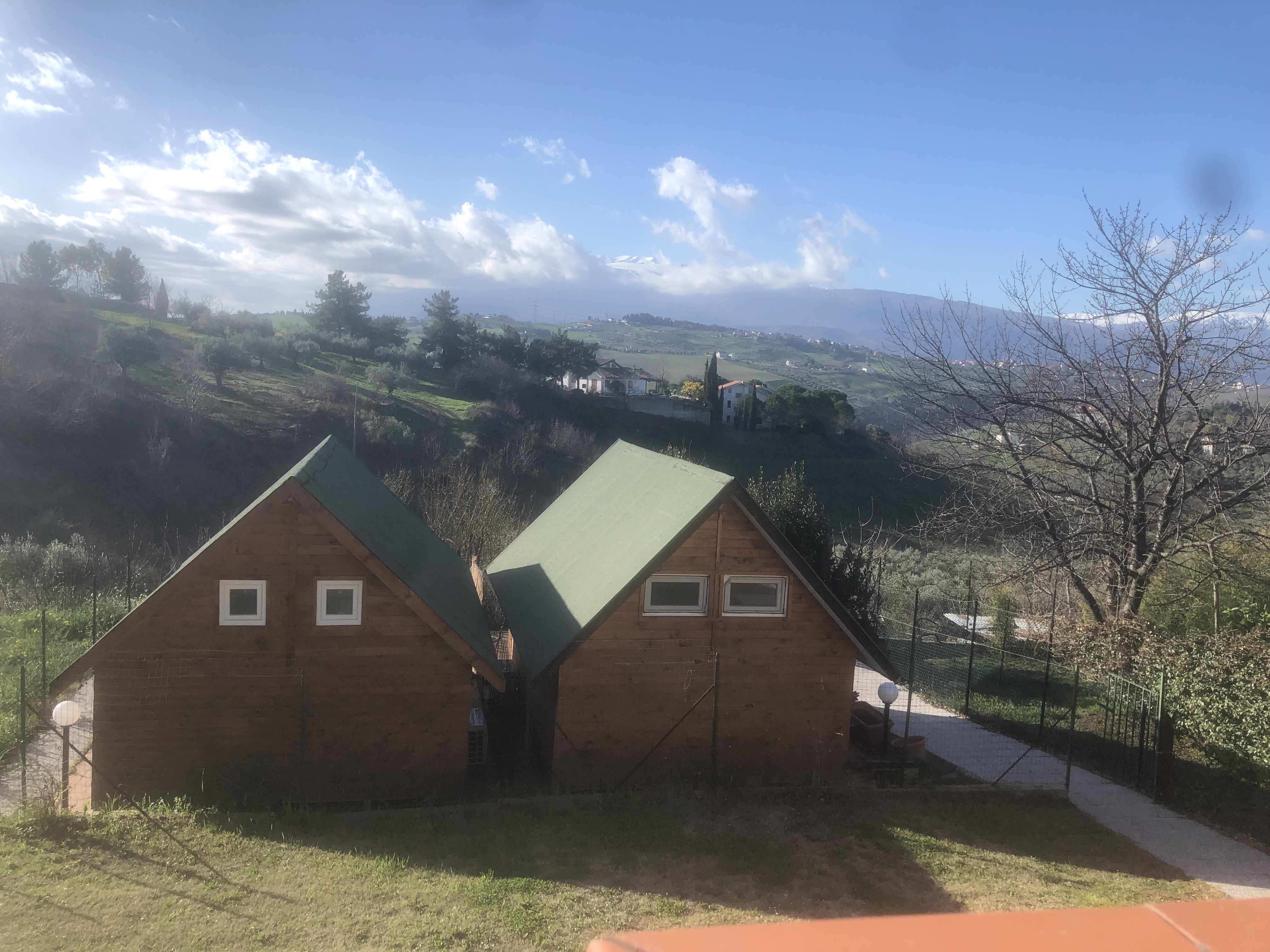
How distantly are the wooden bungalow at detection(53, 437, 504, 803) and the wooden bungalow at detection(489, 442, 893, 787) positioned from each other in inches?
59.2

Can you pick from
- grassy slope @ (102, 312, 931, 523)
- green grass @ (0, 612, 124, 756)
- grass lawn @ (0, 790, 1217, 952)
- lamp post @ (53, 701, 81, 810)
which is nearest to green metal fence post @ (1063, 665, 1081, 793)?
grass lawn @ (0, 790, 1217, 952)

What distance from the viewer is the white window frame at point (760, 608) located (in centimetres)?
1292

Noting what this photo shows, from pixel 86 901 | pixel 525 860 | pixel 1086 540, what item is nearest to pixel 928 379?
pixel 1086 540

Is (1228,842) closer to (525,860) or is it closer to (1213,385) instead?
(1213,385)

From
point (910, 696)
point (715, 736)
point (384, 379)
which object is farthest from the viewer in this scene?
point (384, 379)

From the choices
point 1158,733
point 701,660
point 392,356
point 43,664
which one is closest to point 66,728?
point 43,664

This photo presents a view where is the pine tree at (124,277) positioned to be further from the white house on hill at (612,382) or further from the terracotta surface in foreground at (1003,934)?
the terracotta surface in foreground at (1003,934)

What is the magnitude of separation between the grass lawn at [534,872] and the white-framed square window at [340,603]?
8.68 feet

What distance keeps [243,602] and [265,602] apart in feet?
1.09

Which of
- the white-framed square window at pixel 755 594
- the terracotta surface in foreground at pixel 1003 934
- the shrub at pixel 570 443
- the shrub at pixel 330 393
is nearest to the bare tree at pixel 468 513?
the white-framed square window at pixel 755 594

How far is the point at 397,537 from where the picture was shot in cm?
1530

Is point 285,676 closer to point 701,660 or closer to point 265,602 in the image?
point 265,602

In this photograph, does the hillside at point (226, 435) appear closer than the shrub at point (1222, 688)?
No

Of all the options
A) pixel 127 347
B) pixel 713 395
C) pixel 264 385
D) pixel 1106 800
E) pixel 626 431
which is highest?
pixel 713 395
